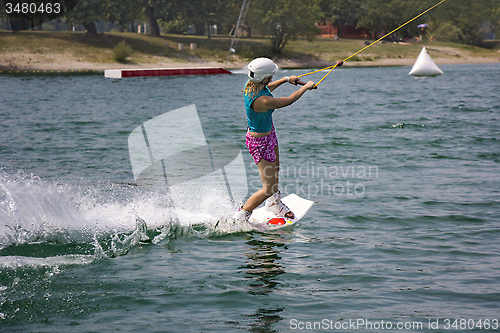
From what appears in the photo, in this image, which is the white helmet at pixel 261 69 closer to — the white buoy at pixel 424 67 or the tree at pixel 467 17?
the white buoy at pixel 424 67

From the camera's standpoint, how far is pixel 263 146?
24.9ft

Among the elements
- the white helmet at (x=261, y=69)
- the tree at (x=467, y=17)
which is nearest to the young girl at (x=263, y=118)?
the white helmet at (x=261, y=69)

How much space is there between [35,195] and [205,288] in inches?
118

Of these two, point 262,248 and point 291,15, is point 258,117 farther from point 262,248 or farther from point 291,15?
point 291,15

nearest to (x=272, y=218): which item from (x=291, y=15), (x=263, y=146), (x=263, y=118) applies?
(x=263, y=146)

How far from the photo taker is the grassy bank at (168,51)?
51938 mm

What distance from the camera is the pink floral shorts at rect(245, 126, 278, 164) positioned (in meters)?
7.58

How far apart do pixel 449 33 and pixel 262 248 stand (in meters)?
90.0

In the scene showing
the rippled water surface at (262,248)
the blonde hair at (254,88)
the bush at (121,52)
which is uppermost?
the bush at (121,52)

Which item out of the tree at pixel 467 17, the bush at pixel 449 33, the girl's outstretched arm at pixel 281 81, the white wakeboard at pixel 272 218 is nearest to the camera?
the girl's outstretched arm at pixel 281 81

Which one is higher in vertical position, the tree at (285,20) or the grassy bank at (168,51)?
the tree at (285,20)

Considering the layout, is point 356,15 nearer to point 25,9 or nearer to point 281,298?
point 25,9

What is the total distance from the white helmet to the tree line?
54.7m

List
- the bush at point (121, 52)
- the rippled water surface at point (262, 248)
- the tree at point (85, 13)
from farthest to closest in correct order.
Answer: the tree at point (85, 13) < the bush at point (121, 52) < the rippled water surface at point (262, 248)
